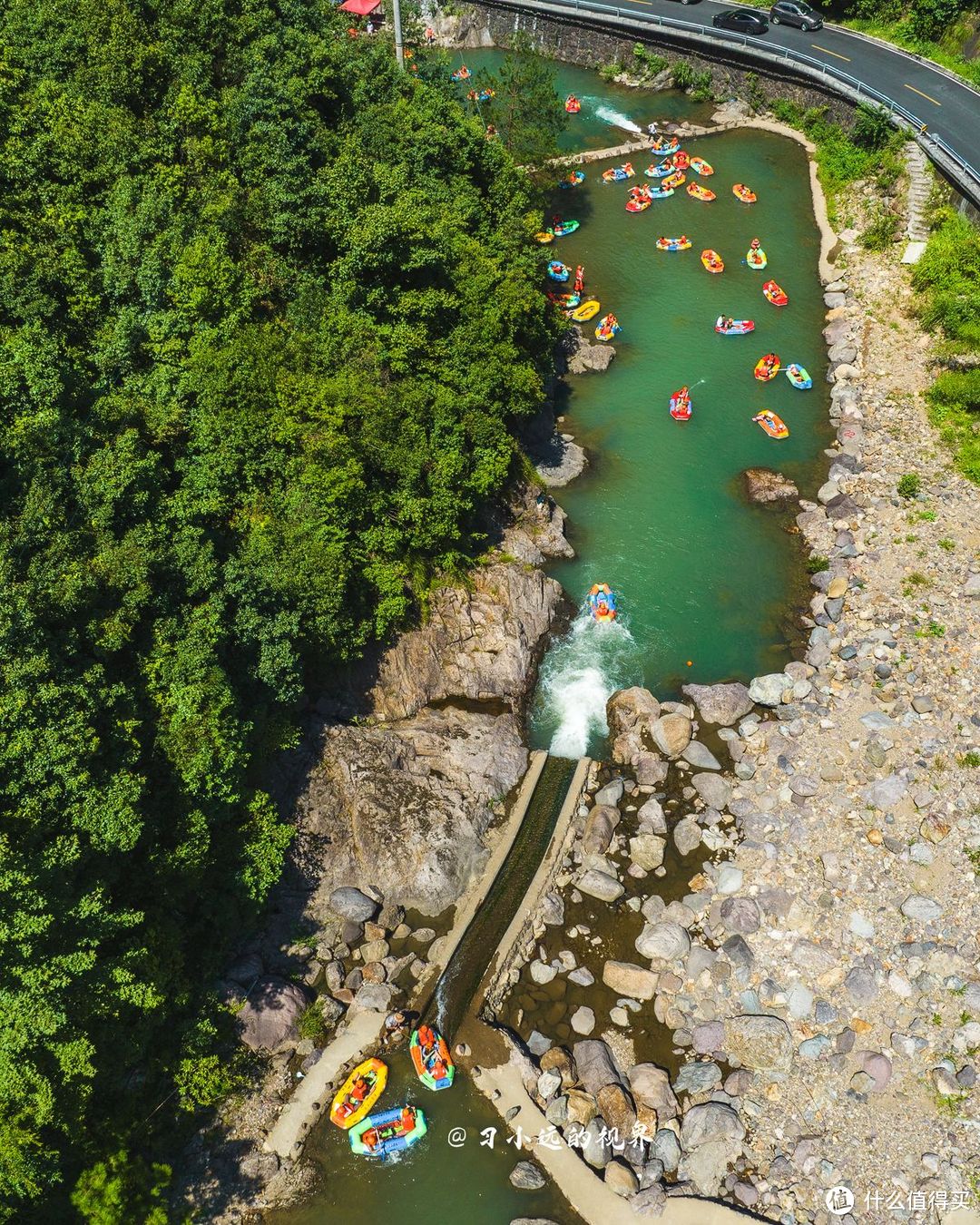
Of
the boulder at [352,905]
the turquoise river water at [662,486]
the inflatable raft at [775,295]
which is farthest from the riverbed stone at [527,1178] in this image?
the inflatable raft at [775,295]

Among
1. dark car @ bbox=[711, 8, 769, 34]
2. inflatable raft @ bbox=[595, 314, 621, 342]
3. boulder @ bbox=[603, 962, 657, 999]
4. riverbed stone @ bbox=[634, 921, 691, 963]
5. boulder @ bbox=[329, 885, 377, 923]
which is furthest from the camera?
dark car @ bbox=[711, 8, 769, 34]

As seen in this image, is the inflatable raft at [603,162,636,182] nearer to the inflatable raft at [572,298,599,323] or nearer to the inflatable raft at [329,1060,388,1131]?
the inflatable raft at [572,298,599,323]

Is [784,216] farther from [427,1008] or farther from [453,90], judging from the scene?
[427,1008]

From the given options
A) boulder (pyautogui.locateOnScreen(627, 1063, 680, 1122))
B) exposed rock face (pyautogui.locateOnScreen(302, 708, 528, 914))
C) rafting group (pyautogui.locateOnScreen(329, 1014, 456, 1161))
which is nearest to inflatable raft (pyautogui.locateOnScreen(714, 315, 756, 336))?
exposed rock face (pyautogui.locateOnScreen(302, 708, 528, 914))

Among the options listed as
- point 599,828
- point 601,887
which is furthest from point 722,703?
point 601,887

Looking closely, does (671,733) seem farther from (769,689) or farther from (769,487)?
(769,487)
